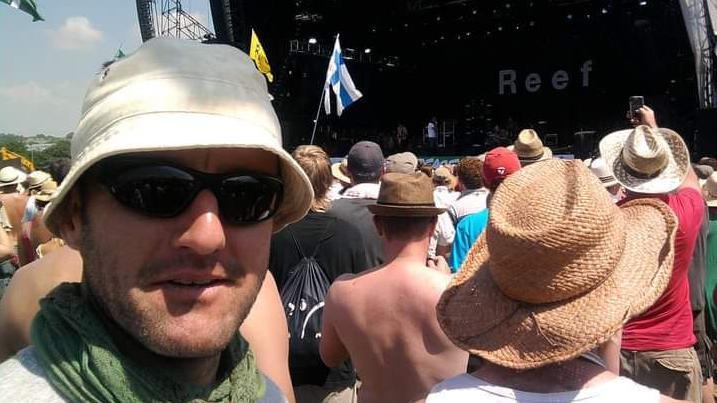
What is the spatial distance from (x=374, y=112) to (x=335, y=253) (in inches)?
767

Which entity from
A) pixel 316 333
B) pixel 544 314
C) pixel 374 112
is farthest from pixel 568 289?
pixel 374 112

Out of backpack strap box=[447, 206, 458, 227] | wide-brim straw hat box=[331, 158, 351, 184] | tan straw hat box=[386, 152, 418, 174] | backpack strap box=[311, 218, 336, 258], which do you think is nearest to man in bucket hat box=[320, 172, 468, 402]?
backpack strap box=[311, 218, 336, 258]

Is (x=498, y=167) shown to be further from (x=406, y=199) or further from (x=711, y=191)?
(x=711, y=191)

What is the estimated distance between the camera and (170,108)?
0.98 metres

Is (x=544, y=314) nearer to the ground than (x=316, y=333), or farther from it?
farther from it

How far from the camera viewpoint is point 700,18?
11680 mm

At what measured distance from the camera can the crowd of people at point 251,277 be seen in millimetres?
957

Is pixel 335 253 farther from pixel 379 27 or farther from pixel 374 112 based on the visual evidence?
pixel 374 112

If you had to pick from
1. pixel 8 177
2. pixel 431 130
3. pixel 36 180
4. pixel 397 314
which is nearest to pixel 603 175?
pixel 397 314

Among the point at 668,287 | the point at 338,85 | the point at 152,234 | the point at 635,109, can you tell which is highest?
the point at 338,85

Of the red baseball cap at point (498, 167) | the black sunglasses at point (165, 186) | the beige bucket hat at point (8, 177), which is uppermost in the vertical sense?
the black sunglasses at point (165, 186)

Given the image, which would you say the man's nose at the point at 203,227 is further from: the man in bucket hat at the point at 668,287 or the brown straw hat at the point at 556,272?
the man in bucket hat at the point at 668,287

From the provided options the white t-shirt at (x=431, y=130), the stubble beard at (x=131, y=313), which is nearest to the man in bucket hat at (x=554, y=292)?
Answer: the stubble beard at (x=131, y=313)

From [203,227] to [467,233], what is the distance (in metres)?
2.96
